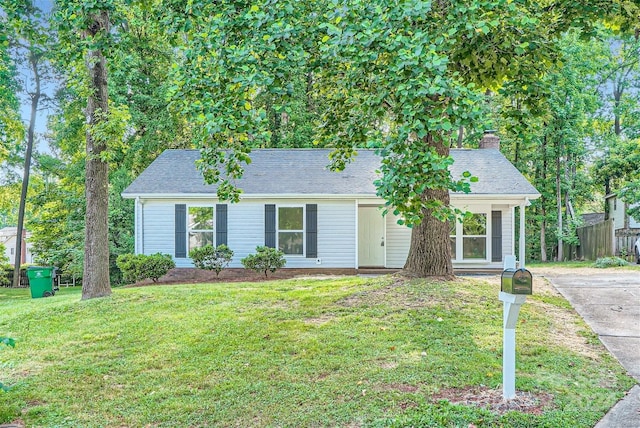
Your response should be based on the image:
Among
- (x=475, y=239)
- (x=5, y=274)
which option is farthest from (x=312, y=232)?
(x=5, y=274)

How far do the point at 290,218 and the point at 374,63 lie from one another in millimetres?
9190

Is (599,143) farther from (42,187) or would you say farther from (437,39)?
(42,187)

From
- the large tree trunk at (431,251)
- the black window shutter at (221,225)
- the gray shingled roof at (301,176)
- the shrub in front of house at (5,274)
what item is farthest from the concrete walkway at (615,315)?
the shrub in front of house at (5,274)

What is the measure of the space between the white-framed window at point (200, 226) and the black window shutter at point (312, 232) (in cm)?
269

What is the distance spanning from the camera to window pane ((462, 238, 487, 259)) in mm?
13859

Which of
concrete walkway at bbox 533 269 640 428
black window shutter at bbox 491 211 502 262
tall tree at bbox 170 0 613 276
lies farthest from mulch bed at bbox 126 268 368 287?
tall tree at bbox 170 0 613 276

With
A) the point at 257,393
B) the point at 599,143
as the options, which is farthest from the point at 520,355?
the point at 599,143

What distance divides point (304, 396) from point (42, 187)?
21.8 m

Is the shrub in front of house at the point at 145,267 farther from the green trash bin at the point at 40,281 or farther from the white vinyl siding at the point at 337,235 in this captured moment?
the white vinyl siding at the point at 337,235

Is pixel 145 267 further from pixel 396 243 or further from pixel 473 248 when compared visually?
pixel 473 248

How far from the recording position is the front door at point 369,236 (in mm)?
14477

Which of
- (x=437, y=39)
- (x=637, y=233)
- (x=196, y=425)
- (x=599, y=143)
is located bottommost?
(x=196, y=425)

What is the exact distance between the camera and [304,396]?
4031 mm

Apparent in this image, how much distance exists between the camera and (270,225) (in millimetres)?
13477
